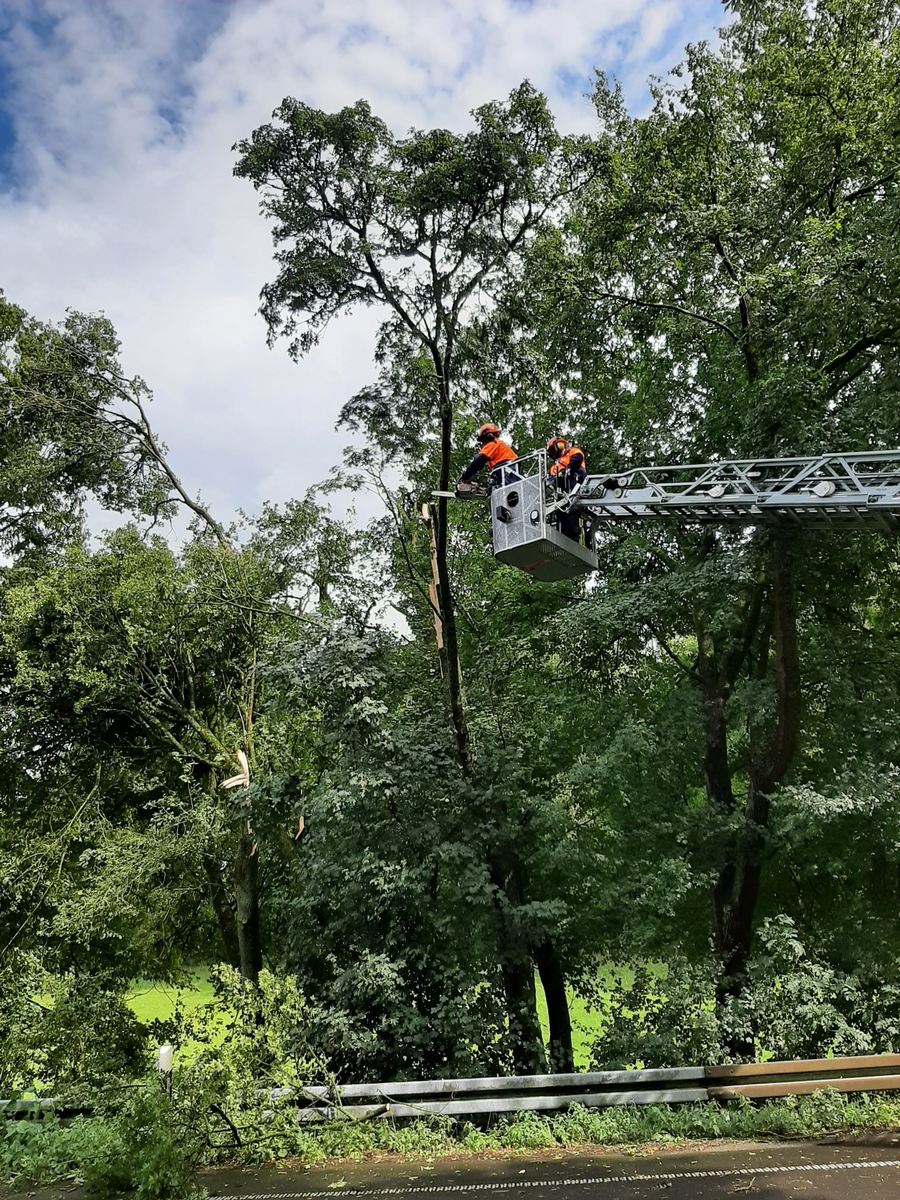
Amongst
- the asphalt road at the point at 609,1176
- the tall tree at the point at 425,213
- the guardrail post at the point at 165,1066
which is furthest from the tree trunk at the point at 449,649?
the asphalt road at the point at 609,1176

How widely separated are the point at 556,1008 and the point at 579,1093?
14.3 ft

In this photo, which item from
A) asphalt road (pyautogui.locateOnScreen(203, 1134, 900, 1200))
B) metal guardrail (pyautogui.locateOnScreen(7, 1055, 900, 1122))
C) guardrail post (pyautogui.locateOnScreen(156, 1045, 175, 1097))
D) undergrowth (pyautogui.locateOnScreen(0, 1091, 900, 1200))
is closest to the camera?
asphalt road (pyautogui.locateOnScreen(203, 1134, 900, 1200))

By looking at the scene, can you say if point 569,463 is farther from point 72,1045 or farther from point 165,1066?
point 72,1045

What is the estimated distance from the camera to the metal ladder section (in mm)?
6730

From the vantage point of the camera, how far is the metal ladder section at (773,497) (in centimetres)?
673

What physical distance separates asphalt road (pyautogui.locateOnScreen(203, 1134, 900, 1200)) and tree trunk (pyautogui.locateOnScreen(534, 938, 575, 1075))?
183 inches

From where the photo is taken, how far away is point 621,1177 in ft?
20.8

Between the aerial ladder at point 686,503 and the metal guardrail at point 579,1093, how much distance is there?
5415 mm

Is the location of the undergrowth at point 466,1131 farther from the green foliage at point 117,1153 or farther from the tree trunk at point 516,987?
the tree trunk at point 516,987

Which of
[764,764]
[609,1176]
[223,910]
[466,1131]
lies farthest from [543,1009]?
[609,1176]

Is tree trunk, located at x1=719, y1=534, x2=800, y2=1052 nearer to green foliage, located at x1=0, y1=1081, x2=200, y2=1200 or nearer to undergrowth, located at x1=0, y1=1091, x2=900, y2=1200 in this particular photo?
undergrowth, located at x1=0, y1=1091, x2=900, y2=1200

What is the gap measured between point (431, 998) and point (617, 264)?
11470mm

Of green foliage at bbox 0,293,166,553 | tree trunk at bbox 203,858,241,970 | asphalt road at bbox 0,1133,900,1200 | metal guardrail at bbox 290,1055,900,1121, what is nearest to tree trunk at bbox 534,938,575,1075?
metal guardrail at bbox 290,1055,900,1121

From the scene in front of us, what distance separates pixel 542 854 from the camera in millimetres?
12047
